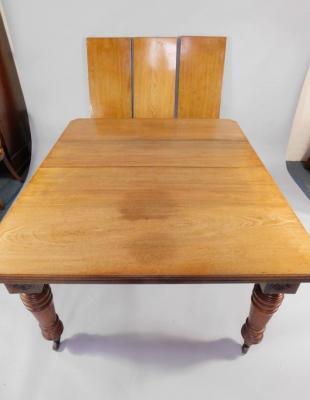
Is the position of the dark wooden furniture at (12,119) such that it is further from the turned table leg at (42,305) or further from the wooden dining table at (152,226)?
the turned table leg at (42,305)

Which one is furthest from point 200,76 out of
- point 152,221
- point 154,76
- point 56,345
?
point 56,345

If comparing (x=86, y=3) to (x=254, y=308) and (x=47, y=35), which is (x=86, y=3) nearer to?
(x=47, y=35)

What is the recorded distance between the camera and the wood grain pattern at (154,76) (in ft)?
4.61

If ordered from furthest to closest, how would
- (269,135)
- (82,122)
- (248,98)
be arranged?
(269,135) → (248,98) → (82,122)

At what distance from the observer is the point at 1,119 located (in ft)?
5.53

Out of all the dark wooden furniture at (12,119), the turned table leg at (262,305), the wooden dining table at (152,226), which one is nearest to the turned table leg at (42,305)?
the wooden dining table at (152,226)

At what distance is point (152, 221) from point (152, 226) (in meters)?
0.02

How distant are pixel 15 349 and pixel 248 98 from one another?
1.89m

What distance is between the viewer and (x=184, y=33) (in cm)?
158

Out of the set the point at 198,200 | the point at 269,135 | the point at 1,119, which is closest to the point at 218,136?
the point at 198,200

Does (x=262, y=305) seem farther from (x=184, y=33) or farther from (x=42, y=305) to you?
(x=184, y=33)

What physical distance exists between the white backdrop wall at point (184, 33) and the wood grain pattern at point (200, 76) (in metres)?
0.26

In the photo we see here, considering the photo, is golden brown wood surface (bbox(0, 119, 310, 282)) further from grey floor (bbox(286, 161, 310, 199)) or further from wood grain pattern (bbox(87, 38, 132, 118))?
grey floor (bbox(286, 161, 310, 199))

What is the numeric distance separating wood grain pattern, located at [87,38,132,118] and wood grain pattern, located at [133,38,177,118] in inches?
1.9
